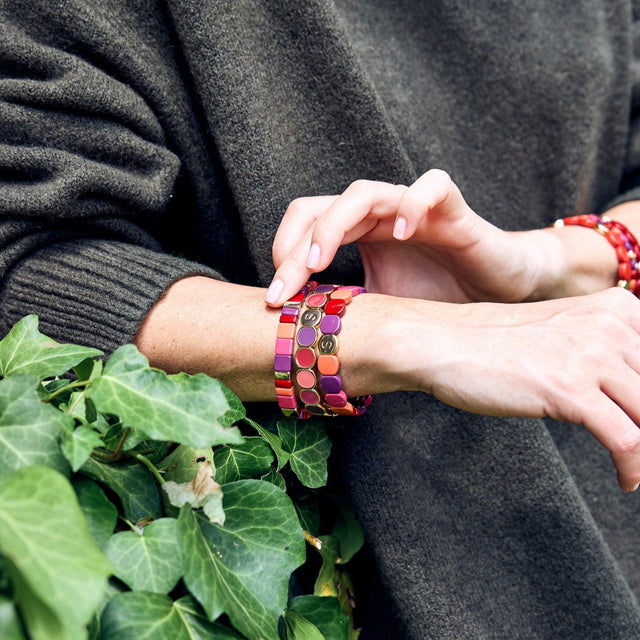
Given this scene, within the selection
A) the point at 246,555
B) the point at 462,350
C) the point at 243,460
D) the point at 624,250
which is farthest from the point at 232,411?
the point at 624,250

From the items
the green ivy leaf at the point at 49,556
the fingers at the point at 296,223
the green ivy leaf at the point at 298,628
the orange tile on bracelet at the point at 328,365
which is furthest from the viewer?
the fingers at the point at 296,223

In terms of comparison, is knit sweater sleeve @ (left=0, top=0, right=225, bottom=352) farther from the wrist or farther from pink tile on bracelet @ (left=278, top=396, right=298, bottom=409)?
the wrist

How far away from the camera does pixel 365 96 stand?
3.02 ft

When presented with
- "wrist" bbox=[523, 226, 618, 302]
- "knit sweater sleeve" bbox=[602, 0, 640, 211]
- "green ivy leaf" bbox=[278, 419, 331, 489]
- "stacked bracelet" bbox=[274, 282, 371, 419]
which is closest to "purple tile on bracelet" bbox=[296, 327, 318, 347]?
"stacked bracelet" bbox=[274, 282, 371, 419]

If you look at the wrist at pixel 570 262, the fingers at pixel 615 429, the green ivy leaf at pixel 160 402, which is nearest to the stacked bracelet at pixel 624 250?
the wrist at pixel 570 262

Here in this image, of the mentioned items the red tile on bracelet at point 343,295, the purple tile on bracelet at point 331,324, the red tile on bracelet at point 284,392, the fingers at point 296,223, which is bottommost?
the red tile on bracelet at point 284,392

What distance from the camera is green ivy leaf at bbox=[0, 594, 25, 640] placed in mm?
329

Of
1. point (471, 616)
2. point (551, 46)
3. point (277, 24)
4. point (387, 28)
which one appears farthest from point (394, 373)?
point (551, 46)

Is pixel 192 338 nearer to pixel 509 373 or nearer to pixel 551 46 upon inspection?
pixel 509 373

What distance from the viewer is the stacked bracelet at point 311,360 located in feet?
2.24

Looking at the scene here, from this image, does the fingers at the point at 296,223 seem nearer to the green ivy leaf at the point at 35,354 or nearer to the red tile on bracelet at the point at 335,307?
the red tile on bracelet at the point at 335,307

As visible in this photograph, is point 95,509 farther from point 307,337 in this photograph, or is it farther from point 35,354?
point 307,337

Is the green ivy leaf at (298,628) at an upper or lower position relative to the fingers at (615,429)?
lower

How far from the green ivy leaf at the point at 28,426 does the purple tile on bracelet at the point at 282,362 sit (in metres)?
0.28
